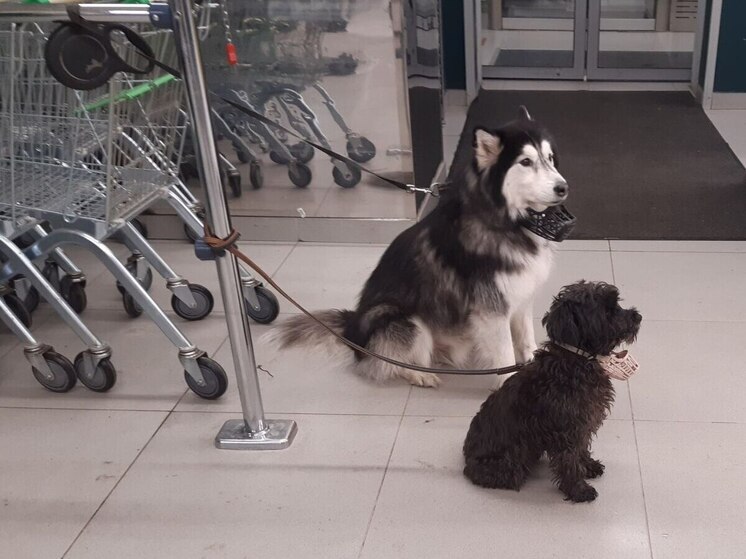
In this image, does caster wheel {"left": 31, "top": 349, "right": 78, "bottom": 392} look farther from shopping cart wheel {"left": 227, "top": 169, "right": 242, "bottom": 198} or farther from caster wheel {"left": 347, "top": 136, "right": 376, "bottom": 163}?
caster wheel {"left": 347, "top": 136, "right": 376, "bottom": 163}

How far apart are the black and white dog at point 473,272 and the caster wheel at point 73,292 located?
1206mm

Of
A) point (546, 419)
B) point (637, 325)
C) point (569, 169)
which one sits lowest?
point (569, 169)

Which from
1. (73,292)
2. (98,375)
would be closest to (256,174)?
(73,292)

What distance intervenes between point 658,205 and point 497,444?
2313 mm

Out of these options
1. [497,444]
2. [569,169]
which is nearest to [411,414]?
[497,444]

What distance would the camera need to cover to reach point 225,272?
2.34 metres

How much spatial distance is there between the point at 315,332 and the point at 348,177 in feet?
3.84

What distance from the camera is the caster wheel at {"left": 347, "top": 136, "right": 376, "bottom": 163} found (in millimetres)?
3865

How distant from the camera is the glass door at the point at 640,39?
20.5 ft

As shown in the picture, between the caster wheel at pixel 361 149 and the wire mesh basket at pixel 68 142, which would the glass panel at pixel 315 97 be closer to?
the caster wheel at pixel 361 149

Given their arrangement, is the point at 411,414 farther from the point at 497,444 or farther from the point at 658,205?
the point at 658,205

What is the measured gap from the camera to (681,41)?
6.29 m

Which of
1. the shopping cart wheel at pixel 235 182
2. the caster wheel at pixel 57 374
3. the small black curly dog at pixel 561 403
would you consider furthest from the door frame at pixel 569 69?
the small black curly dog at pixel 561 403

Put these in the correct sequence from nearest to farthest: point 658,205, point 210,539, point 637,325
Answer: point 637,325 < point 210,539 < point 658,205
